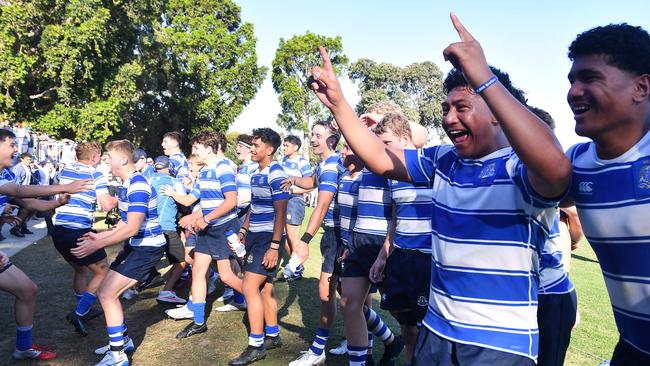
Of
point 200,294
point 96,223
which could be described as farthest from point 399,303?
point 96,223

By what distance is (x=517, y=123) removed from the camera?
1.48 meters

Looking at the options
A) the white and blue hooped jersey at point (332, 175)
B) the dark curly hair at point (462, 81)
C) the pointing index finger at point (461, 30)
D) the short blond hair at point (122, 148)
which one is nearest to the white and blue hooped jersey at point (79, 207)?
the short blond hair at point (122, 148)

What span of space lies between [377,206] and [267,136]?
1.83 m

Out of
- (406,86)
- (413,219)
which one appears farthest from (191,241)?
(406,86)

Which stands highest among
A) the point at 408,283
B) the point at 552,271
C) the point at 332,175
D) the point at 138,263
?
the point at 332,175

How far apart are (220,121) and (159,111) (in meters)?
4.47

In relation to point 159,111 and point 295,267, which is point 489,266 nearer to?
point 295,267

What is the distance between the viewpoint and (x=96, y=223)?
15172 millimetres

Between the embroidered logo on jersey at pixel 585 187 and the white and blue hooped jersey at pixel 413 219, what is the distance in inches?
72.5

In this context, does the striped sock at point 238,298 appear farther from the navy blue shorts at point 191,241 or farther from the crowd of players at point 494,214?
the crowd of players at point 494,214

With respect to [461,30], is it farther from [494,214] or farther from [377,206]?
[377,206]

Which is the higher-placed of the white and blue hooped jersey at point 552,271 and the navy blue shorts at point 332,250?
the white and blue hooped jersey at point 552,271

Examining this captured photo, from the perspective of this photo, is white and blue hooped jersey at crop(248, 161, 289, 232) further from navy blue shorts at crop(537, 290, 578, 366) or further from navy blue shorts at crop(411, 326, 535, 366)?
navy blue shorts at crop(411, 326, 535, 366)

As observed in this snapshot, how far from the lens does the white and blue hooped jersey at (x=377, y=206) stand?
430 cm
